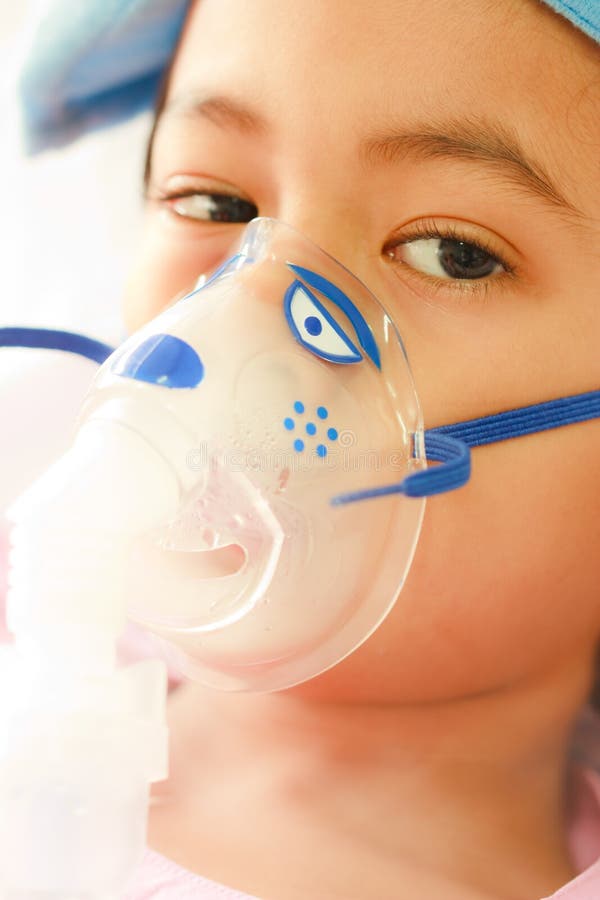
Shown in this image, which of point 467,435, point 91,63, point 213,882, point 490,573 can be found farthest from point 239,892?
point 91,63

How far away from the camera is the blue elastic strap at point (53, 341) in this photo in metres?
1.37

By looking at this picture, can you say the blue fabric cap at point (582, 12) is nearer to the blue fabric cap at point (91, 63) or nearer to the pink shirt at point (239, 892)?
the blue fabric cap at point (91, 63)

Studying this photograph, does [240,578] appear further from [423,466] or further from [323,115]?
[323,115]

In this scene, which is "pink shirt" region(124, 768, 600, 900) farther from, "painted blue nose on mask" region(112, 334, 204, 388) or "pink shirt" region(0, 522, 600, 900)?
"painted blue nose on mask" region(112, 334, 204, 388)

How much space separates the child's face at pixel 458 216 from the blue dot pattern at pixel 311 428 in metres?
0.16

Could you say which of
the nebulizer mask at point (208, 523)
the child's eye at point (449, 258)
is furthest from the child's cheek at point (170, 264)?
the child's eye at point (449, 258)

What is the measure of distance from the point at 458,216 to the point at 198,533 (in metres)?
0.46

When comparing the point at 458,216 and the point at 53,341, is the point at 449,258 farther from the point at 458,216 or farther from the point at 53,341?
the point at 53,341

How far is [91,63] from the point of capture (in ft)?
5.81

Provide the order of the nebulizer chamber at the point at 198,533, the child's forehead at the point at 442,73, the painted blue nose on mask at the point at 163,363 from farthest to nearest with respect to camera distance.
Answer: the child's forehead at the point at 442,73, the painted blue nose on mask at the point at 163,363, the nebulizer chamber at the point at 198,533

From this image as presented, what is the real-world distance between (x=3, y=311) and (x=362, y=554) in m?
1.28

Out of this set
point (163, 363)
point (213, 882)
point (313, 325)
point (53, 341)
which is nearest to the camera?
point (163, 363)

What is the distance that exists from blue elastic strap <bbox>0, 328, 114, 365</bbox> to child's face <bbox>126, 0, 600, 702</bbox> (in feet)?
0.89

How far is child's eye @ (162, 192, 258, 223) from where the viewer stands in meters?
1.42
